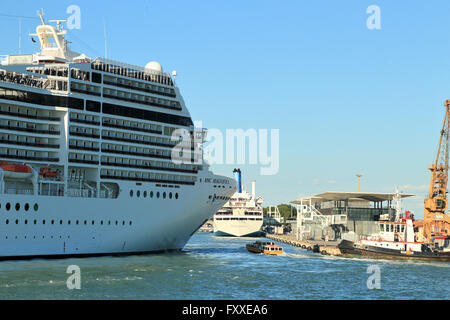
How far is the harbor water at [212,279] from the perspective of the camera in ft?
115

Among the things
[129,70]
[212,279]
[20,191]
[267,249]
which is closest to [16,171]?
[20,191]

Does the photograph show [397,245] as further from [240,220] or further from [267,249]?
[240,220]

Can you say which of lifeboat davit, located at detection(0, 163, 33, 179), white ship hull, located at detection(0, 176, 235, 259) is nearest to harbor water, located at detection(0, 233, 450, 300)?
white ship hull, located at detection(0, 176, 235, 259)

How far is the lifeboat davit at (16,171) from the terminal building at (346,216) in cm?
6038

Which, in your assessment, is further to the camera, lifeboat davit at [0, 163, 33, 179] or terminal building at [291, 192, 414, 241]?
terminal building at [291, 192, 414, 241]

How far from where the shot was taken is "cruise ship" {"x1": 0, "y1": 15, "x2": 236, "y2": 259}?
48906mm

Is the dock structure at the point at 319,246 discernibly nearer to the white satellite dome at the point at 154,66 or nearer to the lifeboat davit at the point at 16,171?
the white satellite dome at the point at 154,66

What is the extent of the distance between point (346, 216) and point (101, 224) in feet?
201

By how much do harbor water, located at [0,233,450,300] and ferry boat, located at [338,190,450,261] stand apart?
13.5ft

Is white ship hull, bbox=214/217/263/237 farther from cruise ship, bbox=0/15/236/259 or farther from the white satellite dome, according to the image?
the white satellite dome

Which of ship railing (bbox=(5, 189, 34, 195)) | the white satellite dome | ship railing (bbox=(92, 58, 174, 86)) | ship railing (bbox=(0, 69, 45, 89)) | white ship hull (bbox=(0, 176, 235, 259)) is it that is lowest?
white ship hull (bbox=(0, 176, 235, 259))
